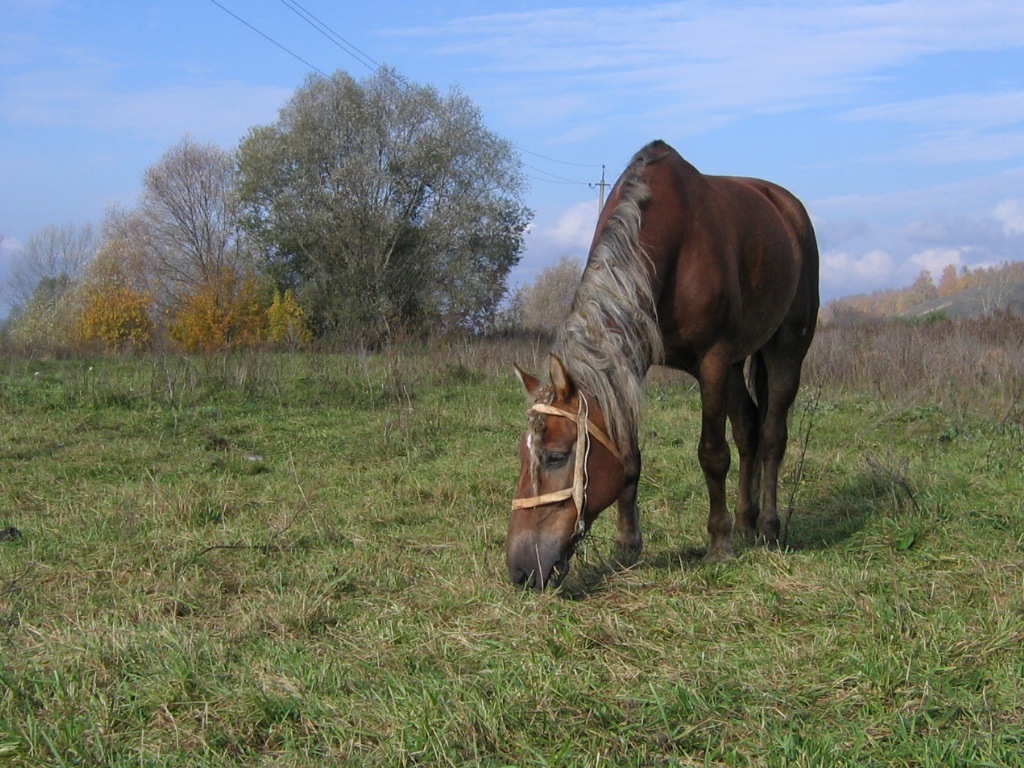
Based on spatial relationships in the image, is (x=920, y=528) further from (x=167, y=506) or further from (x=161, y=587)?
(x=167, y=506)

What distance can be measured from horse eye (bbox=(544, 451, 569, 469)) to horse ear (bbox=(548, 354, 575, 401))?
0.78 feet

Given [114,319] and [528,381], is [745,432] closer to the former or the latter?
[528,381]

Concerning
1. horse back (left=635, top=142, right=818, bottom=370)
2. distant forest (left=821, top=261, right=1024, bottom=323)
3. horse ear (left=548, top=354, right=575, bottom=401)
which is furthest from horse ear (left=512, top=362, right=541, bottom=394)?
distant forest (left=821, top=261, right=1024, bottom=323)

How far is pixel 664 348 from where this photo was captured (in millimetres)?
4562

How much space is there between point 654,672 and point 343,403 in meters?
8.43

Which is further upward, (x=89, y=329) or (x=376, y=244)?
(x=376, y=244)

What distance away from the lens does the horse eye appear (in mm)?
3863

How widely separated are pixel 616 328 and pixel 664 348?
0.59m

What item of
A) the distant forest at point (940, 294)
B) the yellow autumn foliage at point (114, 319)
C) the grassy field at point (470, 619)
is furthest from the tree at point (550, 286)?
the grassy field at point (470, 619)

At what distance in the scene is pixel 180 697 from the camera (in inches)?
Answer: 110

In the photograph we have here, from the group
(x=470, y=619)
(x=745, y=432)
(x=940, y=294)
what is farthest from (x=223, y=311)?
(x=940, y=294)

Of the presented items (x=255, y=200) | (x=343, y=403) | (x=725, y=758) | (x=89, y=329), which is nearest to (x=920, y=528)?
(x=725, y=758)

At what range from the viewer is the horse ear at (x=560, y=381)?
381 centimetres

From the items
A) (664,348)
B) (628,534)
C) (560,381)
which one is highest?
(664,348)
